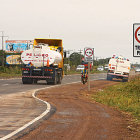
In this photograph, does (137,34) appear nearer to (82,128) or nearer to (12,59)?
(82,128)

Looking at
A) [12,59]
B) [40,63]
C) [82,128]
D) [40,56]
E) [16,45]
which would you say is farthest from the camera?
[16,45]

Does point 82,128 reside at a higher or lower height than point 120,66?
lower

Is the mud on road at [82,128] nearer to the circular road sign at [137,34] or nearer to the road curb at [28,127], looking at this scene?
the road curb at [28,127]

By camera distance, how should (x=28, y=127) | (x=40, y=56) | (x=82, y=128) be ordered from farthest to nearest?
1. (x=40, y=56)
2. (x=82, y=128)
3. (x=28, y=127)

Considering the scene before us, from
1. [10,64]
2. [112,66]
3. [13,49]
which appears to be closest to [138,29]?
[112,66]

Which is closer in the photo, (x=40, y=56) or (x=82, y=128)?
(x=82, y=128)

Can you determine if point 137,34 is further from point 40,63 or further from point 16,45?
point 16,45

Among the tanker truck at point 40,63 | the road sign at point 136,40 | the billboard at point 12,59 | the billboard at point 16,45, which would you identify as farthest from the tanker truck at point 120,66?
the billboard at point 16,45

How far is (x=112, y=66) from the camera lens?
1719 inches

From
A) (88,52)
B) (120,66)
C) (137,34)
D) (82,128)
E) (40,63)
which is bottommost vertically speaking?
(82,128)

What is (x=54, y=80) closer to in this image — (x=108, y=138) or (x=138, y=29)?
(x=138, y=29)

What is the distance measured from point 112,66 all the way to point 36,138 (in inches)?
1422

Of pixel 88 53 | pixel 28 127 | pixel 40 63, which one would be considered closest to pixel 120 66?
pixel 40 63

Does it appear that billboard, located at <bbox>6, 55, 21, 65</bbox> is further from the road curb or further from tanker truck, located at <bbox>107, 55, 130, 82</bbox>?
the road curb
